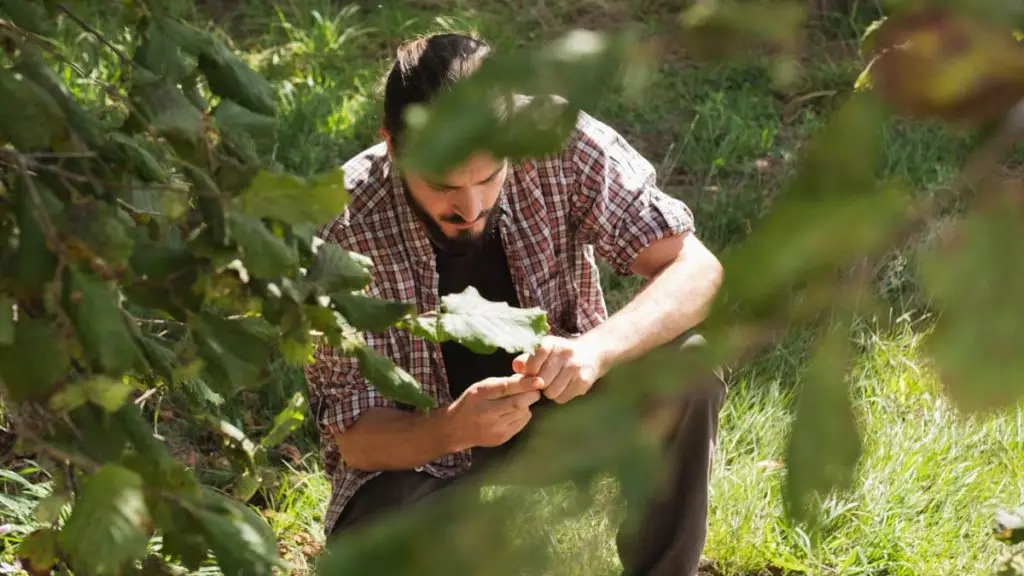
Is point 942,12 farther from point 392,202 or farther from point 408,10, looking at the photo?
point 408,10

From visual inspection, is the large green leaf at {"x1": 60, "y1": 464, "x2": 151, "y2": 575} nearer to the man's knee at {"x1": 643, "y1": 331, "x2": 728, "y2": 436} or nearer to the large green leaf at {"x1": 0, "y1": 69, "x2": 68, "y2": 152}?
the large green leaf at {"x1": 0, "y1": 69, "x2": 68, "y2": 152}

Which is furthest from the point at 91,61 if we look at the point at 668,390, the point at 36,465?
the point at 668,390

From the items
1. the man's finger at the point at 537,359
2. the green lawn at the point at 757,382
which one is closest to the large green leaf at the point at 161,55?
the green lawn at the point at 757,382

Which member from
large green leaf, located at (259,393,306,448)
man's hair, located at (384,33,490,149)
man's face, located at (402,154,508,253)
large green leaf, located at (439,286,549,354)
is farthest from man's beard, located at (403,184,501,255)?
large green leaf, located at (439,286,549,354)

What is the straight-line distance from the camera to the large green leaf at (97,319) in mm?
1031

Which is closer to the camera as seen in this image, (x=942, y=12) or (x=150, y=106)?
(x=942, y=12)

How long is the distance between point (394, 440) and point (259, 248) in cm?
127

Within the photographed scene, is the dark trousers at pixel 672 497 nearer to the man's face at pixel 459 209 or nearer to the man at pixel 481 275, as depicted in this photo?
the man at pixel 481 275

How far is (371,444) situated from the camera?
2.35 metres

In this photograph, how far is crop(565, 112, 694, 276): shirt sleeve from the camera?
2.46 m

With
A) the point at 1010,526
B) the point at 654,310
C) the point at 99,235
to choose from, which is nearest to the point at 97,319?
the point at 99,235

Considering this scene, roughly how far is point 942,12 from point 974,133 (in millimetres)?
87

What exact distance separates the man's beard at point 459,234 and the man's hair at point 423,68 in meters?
0.16

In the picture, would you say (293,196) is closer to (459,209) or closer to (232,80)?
(232,80)
